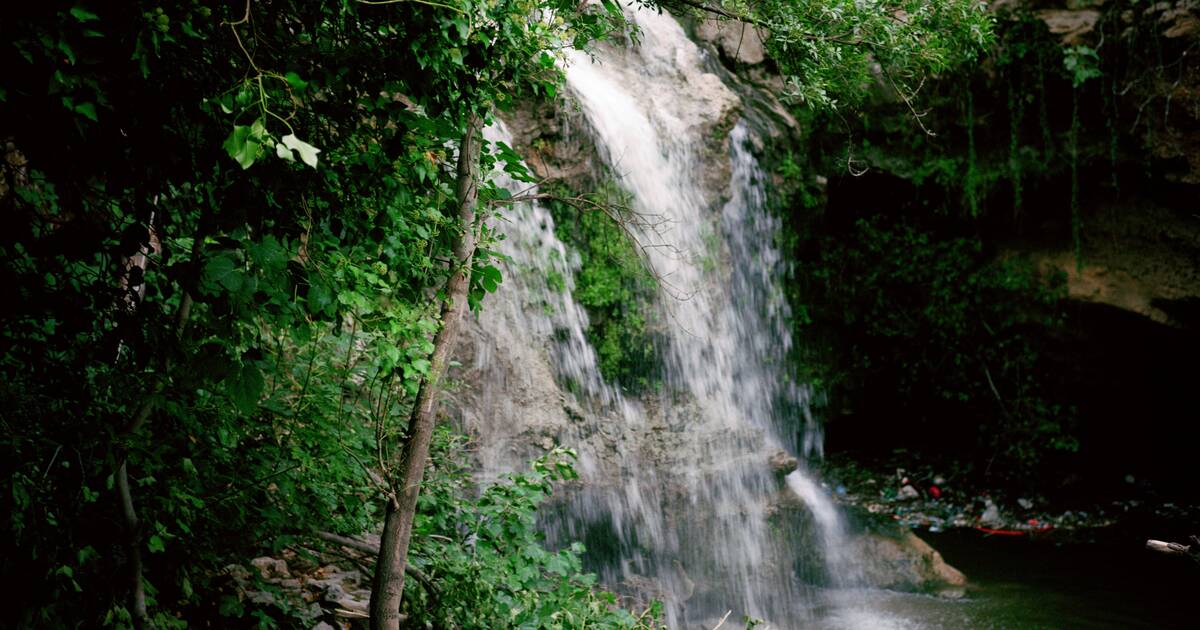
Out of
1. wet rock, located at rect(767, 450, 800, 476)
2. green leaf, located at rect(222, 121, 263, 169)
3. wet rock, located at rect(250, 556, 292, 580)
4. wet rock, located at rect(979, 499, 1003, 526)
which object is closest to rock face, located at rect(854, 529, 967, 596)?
wet rock, located at rect(767, 450, 800, 476)

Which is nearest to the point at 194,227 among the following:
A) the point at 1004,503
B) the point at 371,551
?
the point at 371,551

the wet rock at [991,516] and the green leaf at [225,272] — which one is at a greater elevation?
the green leaf at [225,272]

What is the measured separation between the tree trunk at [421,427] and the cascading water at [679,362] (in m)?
2.06

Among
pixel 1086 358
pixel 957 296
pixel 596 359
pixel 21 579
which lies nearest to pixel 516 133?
pixel 596 359

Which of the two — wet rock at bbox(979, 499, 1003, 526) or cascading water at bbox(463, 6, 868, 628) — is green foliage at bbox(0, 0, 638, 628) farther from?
wet rock at bbox(979, 499, 1003, 526)

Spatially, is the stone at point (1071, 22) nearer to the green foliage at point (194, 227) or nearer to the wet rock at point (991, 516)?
the wet rock at point (991, 516)

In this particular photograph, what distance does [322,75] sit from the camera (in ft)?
6.89

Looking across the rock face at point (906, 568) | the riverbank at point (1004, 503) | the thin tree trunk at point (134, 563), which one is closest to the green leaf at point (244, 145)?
the thin tree trunk at point (134, 563)

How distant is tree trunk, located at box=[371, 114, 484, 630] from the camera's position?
2.76 meters

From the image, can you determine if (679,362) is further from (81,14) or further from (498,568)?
(81,14)

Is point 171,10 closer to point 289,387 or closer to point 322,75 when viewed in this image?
point 322,75

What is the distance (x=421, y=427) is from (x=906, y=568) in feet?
17.5

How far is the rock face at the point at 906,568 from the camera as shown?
6.60 metres

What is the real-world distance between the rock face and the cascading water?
0.24 meters
